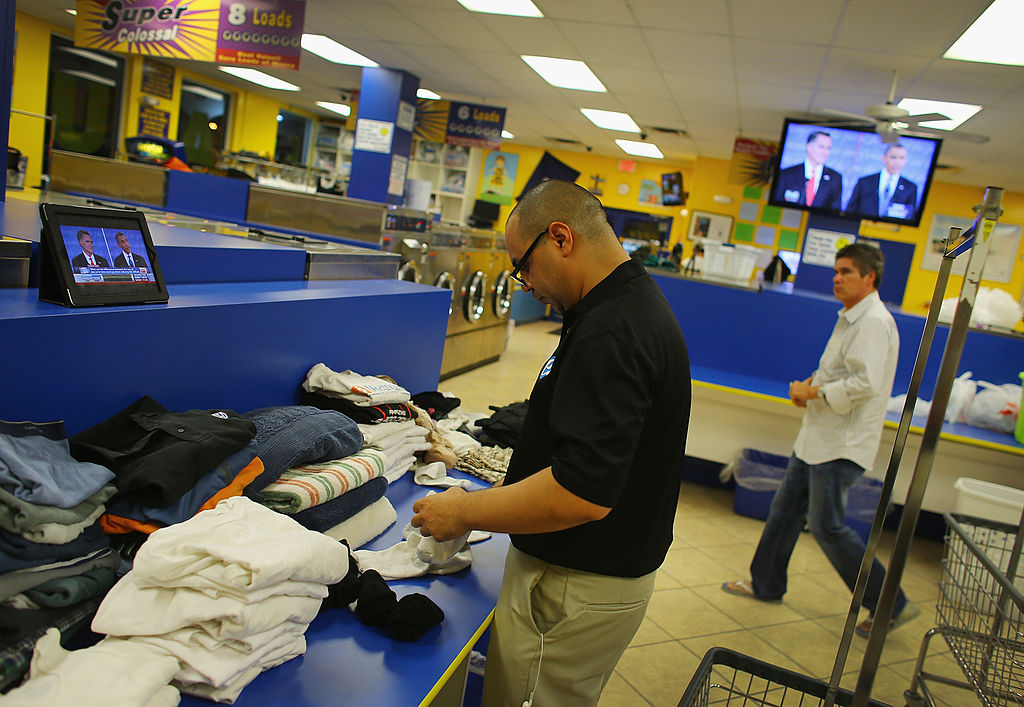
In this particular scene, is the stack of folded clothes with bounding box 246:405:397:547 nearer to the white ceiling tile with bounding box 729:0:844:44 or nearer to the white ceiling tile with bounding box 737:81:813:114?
the white ceiling tile with bounding box 729:0:844:44

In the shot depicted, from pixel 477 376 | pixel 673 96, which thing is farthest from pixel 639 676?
pixel 673 96

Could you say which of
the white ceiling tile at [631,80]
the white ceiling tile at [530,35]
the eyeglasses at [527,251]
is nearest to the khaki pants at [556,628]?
the eyeglasses at [527,251]

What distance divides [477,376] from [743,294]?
2933 mm

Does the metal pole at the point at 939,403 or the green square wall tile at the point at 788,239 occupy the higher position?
the green square wall tile at the point at 788,239

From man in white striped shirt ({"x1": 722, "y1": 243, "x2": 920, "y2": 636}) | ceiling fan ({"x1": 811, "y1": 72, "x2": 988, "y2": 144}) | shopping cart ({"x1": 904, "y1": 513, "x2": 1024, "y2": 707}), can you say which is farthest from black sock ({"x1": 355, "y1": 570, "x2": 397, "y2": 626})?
ceiling fan ({"x1": 811, "y1": 72, "x2": 988, "y2": 144})

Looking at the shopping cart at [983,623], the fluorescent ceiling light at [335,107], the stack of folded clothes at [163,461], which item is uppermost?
the fluorescent ceiling light at [335,107]

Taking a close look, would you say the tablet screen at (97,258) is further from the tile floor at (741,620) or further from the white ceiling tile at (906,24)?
the white ceiling tile at (906,24)

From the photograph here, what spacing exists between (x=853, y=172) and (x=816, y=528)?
418 cm

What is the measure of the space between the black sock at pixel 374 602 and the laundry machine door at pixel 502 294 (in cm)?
592

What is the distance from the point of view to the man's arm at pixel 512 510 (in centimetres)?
126

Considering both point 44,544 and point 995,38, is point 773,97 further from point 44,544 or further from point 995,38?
point 44,544

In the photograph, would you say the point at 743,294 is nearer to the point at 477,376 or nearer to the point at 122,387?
the point at 477,376

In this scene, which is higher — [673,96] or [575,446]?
[673,96]

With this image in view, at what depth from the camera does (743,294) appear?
16.7 ft
